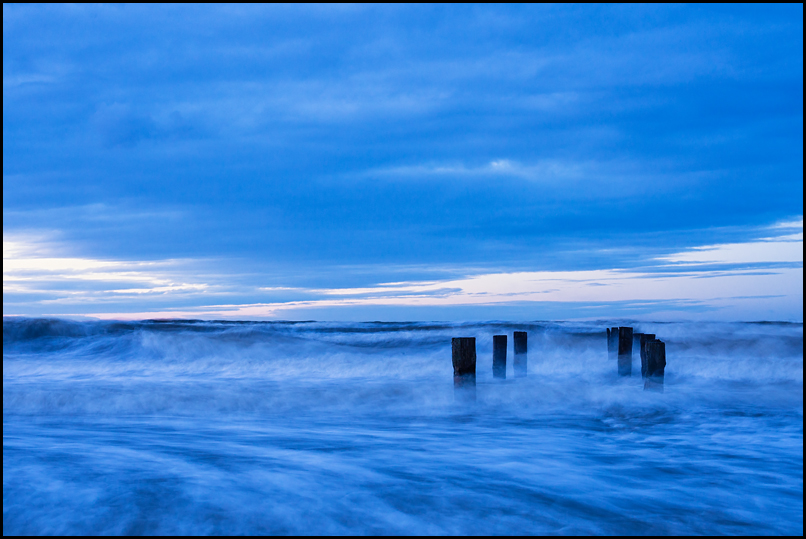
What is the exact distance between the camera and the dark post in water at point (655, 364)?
1054cm

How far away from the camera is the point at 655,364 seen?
10570 mm

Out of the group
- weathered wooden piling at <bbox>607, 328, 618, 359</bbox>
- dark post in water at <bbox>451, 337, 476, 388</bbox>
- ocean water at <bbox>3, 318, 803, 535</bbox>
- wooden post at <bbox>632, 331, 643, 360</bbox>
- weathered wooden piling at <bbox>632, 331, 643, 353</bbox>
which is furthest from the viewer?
weathered wooden piling at <bbox>607, 328, 618, 359</bbox>

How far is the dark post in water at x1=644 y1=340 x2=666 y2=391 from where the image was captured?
415 inches

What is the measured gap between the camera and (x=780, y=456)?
6.48 metres

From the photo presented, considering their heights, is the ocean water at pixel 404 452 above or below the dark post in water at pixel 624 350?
below

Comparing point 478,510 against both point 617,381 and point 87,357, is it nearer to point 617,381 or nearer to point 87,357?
point 617,381

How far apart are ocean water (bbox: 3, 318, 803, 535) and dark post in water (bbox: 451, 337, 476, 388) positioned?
13.9 inches

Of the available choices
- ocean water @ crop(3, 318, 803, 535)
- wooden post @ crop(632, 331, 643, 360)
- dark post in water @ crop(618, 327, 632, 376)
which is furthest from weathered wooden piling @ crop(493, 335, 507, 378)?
wooden post @ crop(632, 331, 643, 360)

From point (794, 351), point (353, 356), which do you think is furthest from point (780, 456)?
point (794, 351)

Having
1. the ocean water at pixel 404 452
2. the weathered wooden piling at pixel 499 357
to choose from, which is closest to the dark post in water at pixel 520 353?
the ocean water at pixel 404 452

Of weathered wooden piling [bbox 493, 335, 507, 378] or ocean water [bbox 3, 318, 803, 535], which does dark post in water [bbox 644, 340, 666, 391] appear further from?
weathered wooden piling [bbox 493, 335, 507, 378]

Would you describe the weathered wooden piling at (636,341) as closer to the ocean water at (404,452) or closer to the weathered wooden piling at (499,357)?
the ocean water at (404,452)

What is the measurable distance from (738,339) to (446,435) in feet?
57.9

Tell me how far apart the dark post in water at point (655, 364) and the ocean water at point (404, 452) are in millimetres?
352
